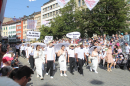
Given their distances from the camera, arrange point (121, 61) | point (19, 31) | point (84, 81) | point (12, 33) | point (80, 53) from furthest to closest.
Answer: point (12, 33), point (19, 31), point (121, 61), point (80, 53), point (84, 81)

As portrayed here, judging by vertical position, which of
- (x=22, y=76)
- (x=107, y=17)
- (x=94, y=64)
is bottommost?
(x=94, y=64)

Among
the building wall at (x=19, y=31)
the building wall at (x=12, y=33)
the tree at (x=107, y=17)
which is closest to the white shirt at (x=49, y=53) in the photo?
the tree at (x=107, y=17)

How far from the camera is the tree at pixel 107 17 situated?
23.4 metres

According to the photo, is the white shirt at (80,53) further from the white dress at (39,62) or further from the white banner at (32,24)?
the white banner at (32,24)

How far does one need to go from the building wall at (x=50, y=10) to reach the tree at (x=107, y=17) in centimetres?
3398

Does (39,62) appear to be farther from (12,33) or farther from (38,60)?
(12,33)

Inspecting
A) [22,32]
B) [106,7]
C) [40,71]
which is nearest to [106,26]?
[106,7]

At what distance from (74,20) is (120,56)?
21.3 meters

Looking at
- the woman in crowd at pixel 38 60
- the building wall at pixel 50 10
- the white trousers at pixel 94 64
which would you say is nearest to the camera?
the woman in crowd at pixel 38 60

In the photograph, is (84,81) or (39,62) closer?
(84,81)

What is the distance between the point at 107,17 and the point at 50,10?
1634 inches

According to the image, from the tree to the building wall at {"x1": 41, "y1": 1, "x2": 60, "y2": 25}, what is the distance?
3398 centimetres

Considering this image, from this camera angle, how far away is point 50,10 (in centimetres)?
6338

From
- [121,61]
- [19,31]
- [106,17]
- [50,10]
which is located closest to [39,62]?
[121,61]
